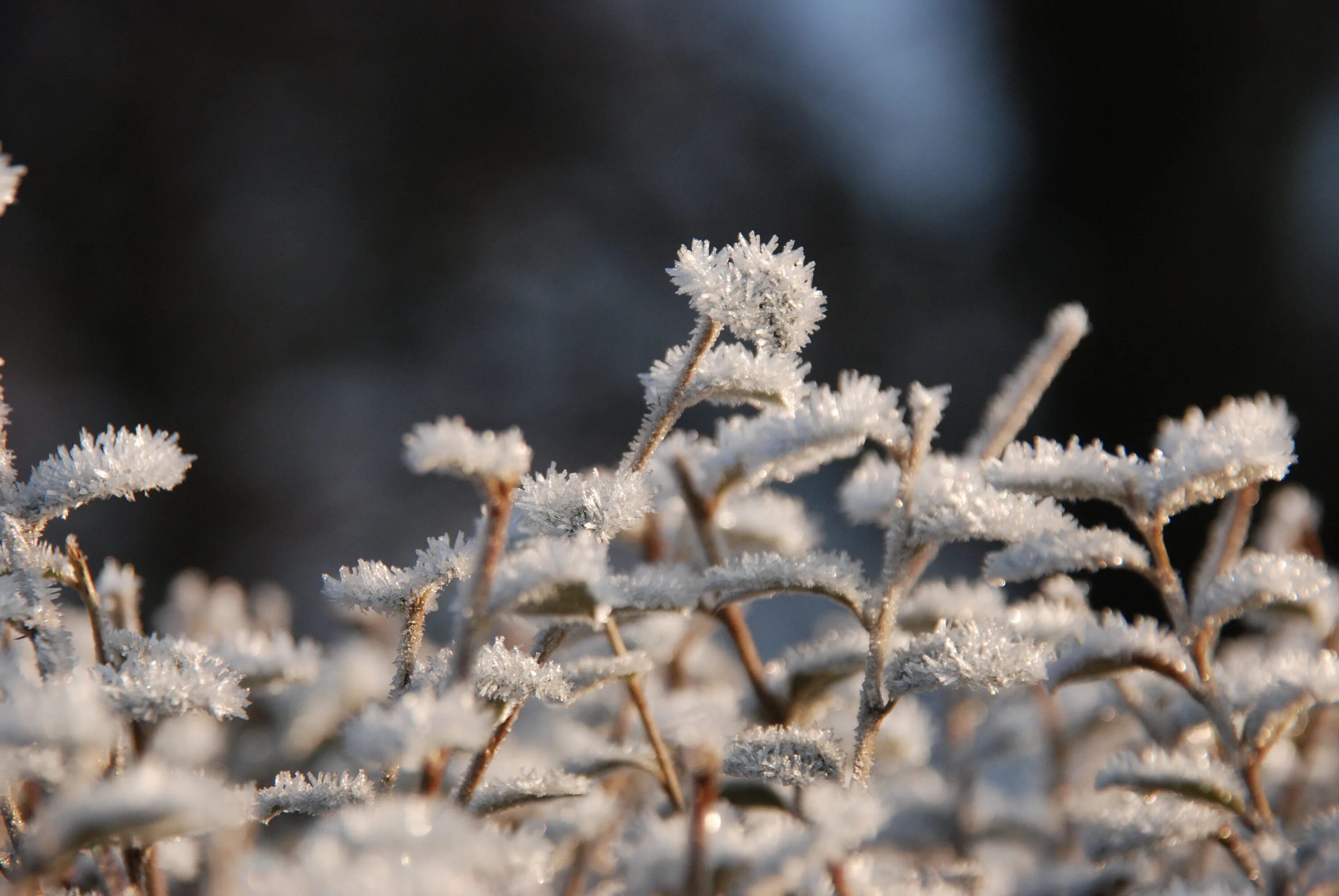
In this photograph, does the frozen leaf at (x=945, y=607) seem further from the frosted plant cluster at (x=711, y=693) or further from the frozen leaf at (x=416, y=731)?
the frozen leaf at (x=416, y=731)

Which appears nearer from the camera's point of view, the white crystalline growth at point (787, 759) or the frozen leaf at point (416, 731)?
the frozen leaf at point (416, 731)

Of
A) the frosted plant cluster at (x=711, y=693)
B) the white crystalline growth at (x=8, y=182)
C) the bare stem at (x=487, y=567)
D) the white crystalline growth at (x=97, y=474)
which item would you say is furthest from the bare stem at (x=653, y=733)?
the white crystalline growth at (x=8, y=182)

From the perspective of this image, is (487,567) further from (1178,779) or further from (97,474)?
(1178,779)

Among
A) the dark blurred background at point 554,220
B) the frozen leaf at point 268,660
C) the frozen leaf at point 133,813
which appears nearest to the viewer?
the frozen leaf at point 133,813

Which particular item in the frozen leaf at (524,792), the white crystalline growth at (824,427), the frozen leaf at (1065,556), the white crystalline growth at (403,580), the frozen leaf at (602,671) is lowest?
the frozen leaf at (524,792)

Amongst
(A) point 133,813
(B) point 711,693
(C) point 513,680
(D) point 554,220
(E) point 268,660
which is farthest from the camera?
(D) point 554,220

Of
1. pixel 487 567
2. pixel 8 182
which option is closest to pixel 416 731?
pixel 487 567

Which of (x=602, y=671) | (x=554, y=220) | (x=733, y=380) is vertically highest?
(x=554, y=220)
